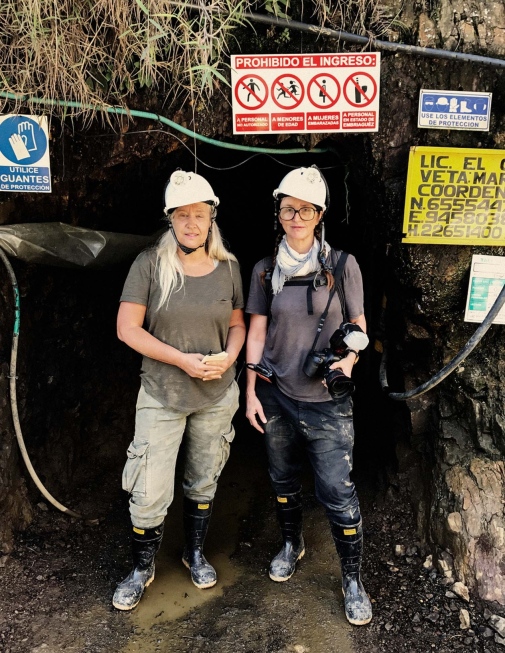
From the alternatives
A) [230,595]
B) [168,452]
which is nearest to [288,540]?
[230,595]

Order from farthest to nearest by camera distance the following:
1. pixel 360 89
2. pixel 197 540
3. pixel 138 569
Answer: pixel 197 540, pixel 138 569, pixel 360 89

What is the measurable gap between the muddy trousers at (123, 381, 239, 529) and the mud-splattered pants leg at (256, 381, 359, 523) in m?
0.27

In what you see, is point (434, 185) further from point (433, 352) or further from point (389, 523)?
point (389, 523)

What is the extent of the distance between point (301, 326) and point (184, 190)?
88 centimetres

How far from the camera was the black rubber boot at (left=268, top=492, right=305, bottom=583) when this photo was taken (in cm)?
327

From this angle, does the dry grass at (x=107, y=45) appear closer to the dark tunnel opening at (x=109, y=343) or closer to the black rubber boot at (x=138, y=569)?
the dark tunnel opening at (x=109, y=343)

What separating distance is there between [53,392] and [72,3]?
245 cm

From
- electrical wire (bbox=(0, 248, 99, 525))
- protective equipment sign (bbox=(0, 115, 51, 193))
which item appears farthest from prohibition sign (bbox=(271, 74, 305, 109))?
electrical wire (bbox=(0, 248, 99, 525))

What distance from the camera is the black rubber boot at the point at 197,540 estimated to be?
10.6 feet

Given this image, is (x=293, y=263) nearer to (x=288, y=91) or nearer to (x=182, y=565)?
(x=288, y=91)

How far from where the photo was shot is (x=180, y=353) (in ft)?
9.11

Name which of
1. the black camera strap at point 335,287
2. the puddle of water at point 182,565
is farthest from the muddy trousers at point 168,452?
the black camera strap at point 335,287

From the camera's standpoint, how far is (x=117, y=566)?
11.5 feet

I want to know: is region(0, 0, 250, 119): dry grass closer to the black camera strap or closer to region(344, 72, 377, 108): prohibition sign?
region(344, 72, 377, 108): prohibition sign
